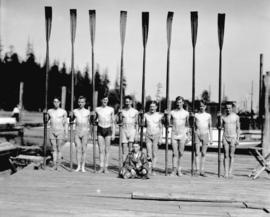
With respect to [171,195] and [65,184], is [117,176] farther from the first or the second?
[171,195]

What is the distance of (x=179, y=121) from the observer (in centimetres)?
877

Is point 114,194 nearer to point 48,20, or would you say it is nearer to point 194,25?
point 194,25

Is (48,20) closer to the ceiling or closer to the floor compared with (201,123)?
closer to the ceiling

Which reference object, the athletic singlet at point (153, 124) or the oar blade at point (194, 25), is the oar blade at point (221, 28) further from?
the athletic singlet at point (153, 124)

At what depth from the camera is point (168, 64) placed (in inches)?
366

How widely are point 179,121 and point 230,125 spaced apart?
115 centimetres

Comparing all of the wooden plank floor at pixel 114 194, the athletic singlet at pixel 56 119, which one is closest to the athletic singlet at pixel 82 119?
the athletic singlet at pixel 56 119

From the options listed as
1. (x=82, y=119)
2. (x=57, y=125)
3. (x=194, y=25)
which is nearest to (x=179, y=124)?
(x=82, y=119)

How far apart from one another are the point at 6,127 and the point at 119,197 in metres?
17.7

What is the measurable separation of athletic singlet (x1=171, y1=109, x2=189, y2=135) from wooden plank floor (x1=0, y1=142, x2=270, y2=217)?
1034mm

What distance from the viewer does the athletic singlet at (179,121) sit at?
Answer: 877 cm

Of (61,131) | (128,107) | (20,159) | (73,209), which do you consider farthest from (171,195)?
(20,159)

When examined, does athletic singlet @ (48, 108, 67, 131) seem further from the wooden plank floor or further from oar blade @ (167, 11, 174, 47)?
oar blade @ (167, 11, 174, 47)

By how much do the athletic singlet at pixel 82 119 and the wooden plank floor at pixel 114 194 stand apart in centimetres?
109
